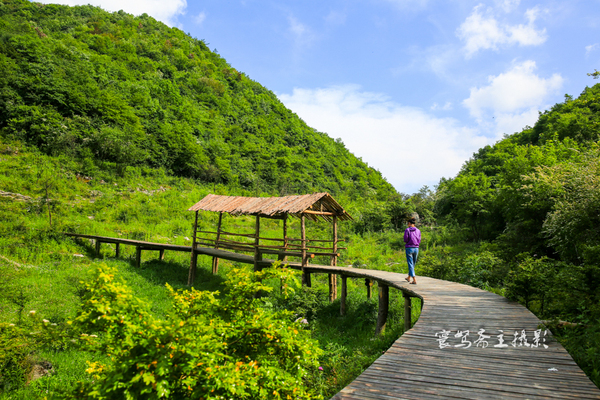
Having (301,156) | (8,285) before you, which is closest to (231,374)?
(8,285)

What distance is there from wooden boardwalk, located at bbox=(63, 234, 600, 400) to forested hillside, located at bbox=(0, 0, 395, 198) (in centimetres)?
2576

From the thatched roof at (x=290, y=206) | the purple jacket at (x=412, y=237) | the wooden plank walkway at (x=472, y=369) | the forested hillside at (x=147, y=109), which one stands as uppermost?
the forested hillside at (x=147, y=109)

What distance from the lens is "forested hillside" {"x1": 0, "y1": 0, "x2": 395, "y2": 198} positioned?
81.4 ft

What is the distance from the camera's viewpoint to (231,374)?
2785mm

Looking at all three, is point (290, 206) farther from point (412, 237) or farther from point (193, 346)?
point (193, 346)

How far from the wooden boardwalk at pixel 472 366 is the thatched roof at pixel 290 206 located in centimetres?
669

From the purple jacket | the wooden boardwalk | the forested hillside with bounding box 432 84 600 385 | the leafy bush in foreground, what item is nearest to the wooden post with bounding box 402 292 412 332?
the purple jacket

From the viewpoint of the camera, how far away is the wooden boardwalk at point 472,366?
2.81 metres

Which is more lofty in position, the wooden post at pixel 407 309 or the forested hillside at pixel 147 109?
the forested hillside at pixel 147 109

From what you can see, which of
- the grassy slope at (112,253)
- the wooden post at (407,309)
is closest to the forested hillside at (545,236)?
the wooden post at (407,309)

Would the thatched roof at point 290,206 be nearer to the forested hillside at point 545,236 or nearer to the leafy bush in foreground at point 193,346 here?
the forested hillside at point 545,236

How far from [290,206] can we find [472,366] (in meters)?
8.95

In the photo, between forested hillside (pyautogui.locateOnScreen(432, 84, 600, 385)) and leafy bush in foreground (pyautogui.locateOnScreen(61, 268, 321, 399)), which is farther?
forested hillside (pyautogui.locateOnScreen(432, 84, 600, 385))

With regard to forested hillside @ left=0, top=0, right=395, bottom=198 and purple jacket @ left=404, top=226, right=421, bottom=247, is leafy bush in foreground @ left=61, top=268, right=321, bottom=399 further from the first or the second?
forested hillside @ left=0, top=0, right=395, bottom=198
